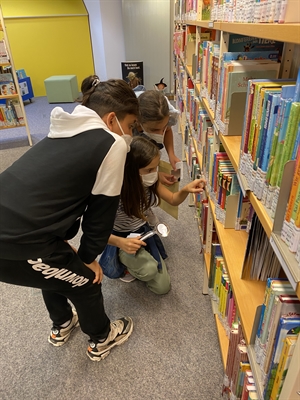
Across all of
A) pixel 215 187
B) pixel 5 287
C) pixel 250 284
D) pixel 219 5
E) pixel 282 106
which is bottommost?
pixel 5 287

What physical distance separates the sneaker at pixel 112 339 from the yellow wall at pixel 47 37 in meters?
5.95

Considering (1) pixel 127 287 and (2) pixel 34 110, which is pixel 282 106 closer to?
(1) pixel 127 287

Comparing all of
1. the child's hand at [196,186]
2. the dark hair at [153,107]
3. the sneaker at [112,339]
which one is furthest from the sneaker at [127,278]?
the dark hair at [153,107]

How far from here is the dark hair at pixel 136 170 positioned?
1.46 meters

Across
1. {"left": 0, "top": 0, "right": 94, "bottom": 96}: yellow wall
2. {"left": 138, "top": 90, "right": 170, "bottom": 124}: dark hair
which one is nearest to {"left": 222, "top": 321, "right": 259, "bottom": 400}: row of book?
{"left": 138, "top": 90, "right": 170, "bottom": 124}: dark hair

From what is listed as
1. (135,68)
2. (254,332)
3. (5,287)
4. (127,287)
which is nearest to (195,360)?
(127,287)

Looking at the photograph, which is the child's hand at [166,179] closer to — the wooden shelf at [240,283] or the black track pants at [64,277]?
the wooden shelf at [240,283]

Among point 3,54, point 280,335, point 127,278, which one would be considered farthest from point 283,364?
point 3,54

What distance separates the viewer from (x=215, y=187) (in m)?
1.35

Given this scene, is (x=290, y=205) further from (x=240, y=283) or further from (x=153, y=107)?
(x=153, y=107)

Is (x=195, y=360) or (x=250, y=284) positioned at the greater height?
(x=250, y=284)

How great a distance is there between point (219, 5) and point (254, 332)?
4.11ft

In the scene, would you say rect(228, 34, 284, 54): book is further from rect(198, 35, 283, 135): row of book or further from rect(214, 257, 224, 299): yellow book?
rect(214, 257, 224, 299): yellow book

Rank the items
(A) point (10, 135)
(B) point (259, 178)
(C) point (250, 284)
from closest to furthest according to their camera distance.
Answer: (B) point (259, 178)
(C) point (250, 284)
(A) point (10, 135)
